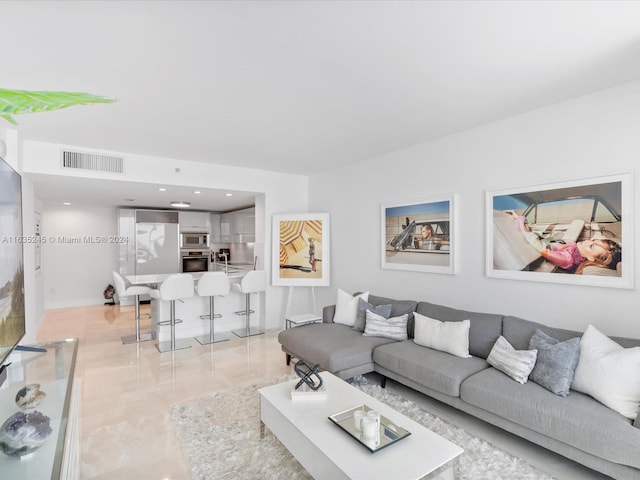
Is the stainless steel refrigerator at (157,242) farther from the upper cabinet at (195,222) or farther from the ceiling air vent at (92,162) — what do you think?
the ceiling air vent at (92,162)

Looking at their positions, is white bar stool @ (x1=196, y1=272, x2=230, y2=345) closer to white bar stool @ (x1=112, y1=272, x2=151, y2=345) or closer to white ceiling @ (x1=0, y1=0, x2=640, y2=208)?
white bar stool @ (x1=112, y1=272, x2=151, y2=345)

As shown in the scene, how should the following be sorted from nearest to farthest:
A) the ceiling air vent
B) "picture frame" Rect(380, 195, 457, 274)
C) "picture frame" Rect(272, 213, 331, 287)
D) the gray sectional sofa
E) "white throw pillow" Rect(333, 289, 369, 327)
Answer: the gray sectional sofa < "picture frame" Rect(380, 195, 457, 274) < the ceiling air vent < "white throw pillow" Rect(333, 289, 369, 327) < "picture frame" Rect(272, 213, 331, 287)

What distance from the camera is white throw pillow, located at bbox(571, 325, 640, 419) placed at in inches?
81.3

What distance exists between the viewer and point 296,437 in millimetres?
2031

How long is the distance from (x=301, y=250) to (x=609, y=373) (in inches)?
159

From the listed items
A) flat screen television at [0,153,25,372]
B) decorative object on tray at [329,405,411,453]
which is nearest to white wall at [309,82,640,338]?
decorative object on tray at [329,405,411,453]

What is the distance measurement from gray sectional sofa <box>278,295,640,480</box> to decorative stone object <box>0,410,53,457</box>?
212 centimetres

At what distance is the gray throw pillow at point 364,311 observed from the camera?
3864 mm

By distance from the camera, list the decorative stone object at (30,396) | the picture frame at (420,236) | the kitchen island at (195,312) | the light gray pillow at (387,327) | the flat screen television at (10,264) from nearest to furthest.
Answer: the flat screen television at (10,264) < the decorative stone object at (30,396) < the light gray pillow at (387,327) < the picture frame at (420,236) < the kitchen island at (195,312)

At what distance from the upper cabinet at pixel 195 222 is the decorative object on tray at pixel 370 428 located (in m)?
6.86

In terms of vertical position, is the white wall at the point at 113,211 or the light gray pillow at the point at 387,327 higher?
the white wall at the point at 113,211

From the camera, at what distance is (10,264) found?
72.0 inches

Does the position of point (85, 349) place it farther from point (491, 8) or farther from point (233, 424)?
point (491, 8)

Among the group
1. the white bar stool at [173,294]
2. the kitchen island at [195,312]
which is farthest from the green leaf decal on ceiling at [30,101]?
the kitchen island at [195,312]
